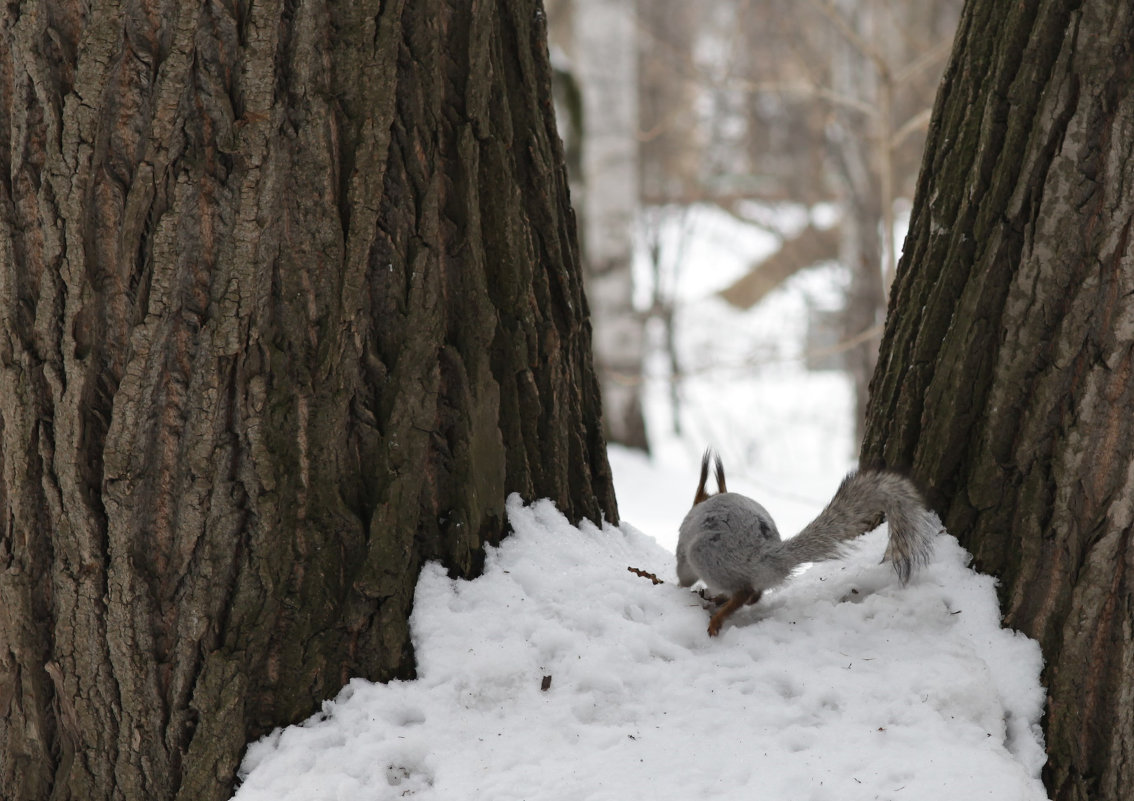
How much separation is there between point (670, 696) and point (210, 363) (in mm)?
1116

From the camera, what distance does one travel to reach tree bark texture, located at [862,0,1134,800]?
1.89 m

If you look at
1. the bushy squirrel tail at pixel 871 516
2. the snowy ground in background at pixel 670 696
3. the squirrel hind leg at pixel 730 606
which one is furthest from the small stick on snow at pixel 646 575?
the bushy squirrel tail at pixel 871 516

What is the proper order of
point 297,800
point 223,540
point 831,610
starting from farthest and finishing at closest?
point 831,610 → point 223,540 → point 297,800

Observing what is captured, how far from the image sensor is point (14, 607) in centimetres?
195

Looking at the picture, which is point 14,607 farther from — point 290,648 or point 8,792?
point 290,648

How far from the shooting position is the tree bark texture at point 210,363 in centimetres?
182

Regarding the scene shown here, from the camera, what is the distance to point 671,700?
6.34ft

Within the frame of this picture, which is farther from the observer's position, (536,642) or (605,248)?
(605,248)

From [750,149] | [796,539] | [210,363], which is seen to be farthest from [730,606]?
[750,149]

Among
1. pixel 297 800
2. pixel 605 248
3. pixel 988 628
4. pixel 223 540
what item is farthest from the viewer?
pixel 605 248

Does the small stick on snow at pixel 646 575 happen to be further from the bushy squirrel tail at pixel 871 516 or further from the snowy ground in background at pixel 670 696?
the bushy squirrel tail at pixel 871 516

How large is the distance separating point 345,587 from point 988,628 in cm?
133

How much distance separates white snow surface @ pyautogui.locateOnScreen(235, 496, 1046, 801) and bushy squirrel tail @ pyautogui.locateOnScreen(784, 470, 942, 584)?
89mm

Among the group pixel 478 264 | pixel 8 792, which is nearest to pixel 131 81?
pixel 478 264
